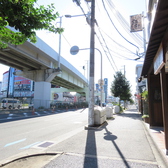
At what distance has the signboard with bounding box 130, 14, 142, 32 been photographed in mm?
12953

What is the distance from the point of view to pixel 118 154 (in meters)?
4.67

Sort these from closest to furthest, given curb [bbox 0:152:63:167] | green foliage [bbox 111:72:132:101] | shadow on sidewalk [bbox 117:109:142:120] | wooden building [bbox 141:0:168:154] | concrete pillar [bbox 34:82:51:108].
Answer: wooden building [bbox 141:0:168:154], curb [bbox 0:152:63:167], shadow on sidewalk [bbox 117:109:142:120], green foliage [bbox 111:72:132:101], concrete pillar [bbox 34:82:51:108]

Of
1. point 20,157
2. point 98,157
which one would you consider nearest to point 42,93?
point 20,157

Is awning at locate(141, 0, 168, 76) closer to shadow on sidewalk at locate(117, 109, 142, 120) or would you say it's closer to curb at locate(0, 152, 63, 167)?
curb at locate(0, 152, 63, 167)

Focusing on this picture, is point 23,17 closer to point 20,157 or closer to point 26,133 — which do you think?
point 20,157

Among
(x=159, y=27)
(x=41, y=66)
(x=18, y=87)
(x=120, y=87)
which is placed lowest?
(x=159, y=27)

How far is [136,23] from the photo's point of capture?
43.0ft

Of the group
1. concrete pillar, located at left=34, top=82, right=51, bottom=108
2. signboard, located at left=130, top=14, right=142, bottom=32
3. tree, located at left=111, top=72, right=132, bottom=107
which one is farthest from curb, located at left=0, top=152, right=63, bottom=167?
concrete pillar, located at left=34, top=82, right=51, bottom=108

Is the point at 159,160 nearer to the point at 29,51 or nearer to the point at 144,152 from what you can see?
the point at 144,152

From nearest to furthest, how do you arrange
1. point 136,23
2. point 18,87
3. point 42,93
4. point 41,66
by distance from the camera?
1. point 136,23
2. point 41,66
3. point 42,93
4. point 18,87

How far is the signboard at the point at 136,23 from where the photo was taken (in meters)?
13.0

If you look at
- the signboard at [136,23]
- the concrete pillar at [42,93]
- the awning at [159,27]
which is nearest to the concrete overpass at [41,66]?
the concrete pillar at [42,93]

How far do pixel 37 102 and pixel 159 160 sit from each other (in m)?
26.7

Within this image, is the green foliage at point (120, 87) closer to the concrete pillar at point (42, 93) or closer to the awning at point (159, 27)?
the concrete pillar at point (42, 93)
